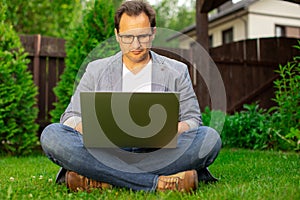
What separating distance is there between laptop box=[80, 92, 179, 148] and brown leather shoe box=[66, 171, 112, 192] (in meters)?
0.26

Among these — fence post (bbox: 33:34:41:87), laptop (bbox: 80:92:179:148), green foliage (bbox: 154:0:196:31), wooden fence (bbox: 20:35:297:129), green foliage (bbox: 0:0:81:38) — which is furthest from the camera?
green foliage (bbox: 154:0:196:31)

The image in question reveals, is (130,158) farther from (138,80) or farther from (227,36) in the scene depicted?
(227,36)

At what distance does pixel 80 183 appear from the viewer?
2.31 meters

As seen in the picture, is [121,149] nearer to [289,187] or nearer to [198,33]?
[289,187]

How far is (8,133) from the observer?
4617 millimetres

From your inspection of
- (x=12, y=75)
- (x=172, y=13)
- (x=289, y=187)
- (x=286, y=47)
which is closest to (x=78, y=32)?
(x=12, y=75)

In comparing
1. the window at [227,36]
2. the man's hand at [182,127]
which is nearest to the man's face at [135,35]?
the man's hand at [182,127]

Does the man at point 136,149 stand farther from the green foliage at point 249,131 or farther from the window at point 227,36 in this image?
the window at point 227,36

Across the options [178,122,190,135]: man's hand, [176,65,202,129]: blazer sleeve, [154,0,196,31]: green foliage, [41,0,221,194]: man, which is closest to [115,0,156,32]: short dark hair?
[41,0,221,194]: man

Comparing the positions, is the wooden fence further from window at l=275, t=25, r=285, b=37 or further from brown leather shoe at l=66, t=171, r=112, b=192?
window at l=275, t=25, r=285, b=37

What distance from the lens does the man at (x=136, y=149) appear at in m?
2.24

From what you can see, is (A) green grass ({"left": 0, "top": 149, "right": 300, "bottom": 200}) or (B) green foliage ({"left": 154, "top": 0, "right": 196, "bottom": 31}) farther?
(B) green foliage ({"left": 154, "top": 0, "right": 196, "bottom": 31})

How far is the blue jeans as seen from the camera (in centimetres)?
223

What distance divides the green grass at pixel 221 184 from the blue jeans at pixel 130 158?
9 cm
